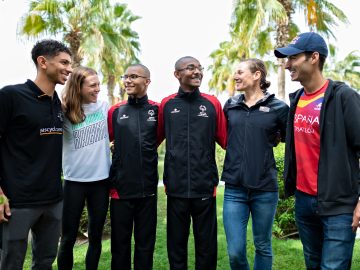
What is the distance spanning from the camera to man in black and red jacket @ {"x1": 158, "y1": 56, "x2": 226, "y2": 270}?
374cm

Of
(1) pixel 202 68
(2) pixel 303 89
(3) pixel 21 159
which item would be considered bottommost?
(3) pixel 21 159

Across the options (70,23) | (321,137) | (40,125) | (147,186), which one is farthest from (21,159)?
(70,23)

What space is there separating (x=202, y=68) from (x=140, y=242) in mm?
1963

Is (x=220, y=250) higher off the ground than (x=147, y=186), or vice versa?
(x=147, y=186)

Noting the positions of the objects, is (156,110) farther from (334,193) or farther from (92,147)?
(334,193)

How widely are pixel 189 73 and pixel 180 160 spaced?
89 cm

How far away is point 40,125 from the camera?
10.2 ft

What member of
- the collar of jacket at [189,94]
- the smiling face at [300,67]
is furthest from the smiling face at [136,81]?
the smiling face at [300,67]

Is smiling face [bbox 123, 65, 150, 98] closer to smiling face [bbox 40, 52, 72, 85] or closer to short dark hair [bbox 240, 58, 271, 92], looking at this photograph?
smiling face [bbox 40, 52, 72, 85]

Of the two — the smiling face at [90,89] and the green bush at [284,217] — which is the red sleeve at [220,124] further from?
the green bush at [284,217]

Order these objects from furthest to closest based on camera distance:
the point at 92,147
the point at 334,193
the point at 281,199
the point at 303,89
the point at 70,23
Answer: the point at 70,23, the point at 281,199, the point at 92,147, the point at 303,89, the point at 334,193

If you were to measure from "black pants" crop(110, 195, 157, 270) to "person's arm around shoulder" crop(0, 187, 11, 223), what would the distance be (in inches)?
46.4

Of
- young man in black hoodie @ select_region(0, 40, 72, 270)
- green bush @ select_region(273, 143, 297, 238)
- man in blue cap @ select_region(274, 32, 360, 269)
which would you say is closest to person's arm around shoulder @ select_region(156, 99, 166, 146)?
young man in black hoodie @ select_region(0, 40, 72, 270)

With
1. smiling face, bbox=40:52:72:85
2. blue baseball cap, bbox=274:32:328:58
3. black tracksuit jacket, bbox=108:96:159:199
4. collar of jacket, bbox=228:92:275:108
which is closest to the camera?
blue baseball cap, bbox=274:32:328:58
